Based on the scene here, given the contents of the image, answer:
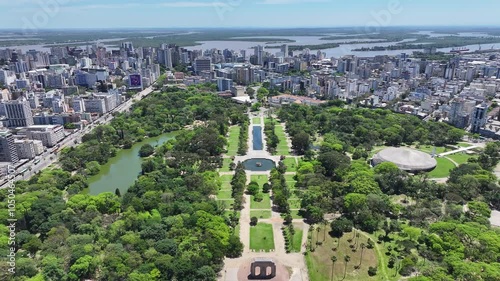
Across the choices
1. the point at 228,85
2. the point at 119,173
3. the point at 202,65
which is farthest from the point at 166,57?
the point at 119,173

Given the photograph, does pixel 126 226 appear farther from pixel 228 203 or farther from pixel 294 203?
pixel 294 203

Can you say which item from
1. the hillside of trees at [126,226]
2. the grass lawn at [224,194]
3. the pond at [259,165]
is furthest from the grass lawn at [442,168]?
the hillside of trees at [126,226]

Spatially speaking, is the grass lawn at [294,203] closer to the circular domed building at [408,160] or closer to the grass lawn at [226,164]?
the grass lawn at [226,164]

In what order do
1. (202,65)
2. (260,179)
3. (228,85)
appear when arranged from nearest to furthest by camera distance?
(260,179)
(228,85)
(202,65)

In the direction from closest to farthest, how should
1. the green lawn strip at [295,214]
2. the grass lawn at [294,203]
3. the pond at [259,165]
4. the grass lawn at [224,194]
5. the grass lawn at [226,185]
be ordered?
the green lawn strip at [295,214], the grass lawn at [294,203], the grass lawn at [224,194], the grass lawn at [226,185], the pond at [259,165]

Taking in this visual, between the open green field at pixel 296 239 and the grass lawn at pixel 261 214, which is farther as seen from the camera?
the grass lawn at pixel 261 214

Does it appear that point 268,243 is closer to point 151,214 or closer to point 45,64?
point 151,214

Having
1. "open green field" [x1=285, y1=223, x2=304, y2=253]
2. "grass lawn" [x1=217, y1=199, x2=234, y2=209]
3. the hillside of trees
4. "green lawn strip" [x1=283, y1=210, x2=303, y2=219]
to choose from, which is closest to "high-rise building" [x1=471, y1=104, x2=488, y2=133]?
"green lawn strip" [x1=283, y1=210, x2=303, y2=219]
